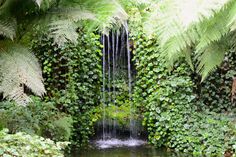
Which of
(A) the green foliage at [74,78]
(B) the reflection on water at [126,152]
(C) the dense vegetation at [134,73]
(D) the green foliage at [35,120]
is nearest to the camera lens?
(C) the dense vegetation at [134,73]

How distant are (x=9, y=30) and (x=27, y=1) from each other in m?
0.35

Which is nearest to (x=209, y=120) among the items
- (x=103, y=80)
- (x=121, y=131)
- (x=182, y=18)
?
(x=121, y=131)

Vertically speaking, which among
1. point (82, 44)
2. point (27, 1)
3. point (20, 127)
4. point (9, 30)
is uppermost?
point (82, 44)

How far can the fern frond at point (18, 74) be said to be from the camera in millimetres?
2225

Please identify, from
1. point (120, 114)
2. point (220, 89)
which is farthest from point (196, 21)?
point (120, 114)

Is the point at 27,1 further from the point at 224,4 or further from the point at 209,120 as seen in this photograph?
the point at 209,120

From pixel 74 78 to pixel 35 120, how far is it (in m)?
2.17

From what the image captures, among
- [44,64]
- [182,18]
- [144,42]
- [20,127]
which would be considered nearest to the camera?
[182,18]

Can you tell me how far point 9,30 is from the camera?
2391 mm

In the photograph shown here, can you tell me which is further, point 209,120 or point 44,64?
point 44,64

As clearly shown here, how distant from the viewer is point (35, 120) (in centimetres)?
383

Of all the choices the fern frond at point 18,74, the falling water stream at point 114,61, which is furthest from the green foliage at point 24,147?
the falling water stream at point 114,61

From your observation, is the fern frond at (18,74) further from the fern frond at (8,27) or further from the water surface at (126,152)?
the water surface at (126,152)

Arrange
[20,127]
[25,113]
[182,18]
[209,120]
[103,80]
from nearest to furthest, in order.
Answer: [182,18] < [20,127] < [25,113] < [209,120] < [103,80]
